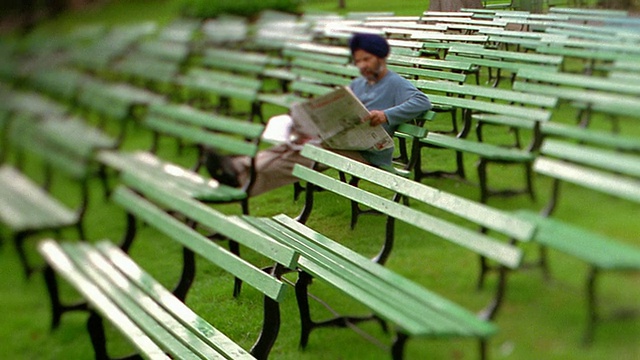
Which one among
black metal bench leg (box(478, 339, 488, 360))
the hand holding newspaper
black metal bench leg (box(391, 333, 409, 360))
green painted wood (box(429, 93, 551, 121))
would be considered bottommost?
black metal bench leg (box(391, 333, 409, 360))

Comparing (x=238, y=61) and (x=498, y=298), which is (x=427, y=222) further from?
(x=238, y=61)

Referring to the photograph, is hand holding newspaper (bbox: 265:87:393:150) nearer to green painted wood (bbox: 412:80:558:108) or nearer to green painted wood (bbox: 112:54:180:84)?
green painted wood (bbox: 412:80:558:108)

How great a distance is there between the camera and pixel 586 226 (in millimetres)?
1640

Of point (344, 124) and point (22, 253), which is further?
point (22, 253)

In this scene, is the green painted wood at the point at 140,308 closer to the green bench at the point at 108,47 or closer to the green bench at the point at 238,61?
the green bench at the point at 238,61

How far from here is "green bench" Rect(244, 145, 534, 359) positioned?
6.08ft

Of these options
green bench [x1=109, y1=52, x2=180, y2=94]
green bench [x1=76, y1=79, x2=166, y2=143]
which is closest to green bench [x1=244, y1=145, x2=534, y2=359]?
green bench [x1=76, y1=79, x2=166, y2=143]

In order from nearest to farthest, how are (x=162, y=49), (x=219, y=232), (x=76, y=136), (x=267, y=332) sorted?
(x=267, y=332) < (x=219, y=232) < (x=76, y=136) < (x=162, y=49)

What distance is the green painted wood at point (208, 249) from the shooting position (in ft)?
8.96

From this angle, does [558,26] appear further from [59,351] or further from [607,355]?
[59,351]

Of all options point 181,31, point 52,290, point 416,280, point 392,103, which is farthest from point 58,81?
point 416,280

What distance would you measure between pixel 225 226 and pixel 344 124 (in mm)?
704

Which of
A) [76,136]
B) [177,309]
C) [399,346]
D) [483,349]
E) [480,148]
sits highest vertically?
[480,148]

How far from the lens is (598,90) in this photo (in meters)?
1.87
